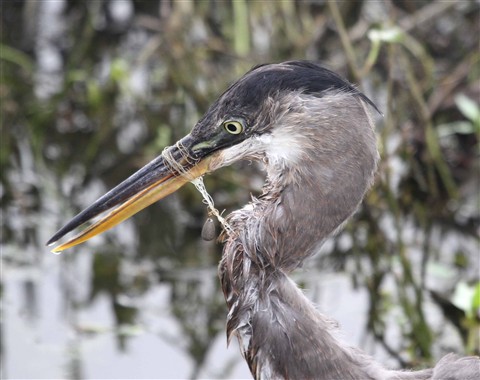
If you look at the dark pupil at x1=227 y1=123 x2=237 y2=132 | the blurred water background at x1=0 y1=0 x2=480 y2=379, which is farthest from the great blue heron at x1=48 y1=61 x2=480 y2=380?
the blurred water background at x1=0 y1=0 x2=480 y2=379

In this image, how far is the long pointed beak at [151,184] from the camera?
9.21ft

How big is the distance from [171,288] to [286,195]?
7.53 ft

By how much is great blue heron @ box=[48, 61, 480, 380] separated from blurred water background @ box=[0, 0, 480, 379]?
1.10 meters

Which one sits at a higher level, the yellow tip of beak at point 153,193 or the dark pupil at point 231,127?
the dark pupil at point 231,127

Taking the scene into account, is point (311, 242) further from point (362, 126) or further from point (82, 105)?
point (82, 105)

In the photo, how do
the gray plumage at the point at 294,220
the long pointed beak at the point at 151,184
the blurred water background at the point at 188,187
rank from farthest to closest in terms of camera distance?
the blurred water background at the point at 188,187 < the long pointed beak at the point at 151,184 < the gray plumage at the point at 294,220

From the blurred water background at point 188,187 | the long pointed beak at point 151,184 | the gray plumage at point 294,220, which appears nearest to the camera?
the gray plumage at point 294,220

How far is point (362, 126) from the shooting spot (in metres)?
2.65

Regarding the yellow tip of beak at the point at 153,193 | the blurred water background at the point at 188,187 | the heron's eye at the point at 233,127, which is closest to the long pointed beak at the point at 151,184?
the yellow tip of beak at the point at 153,193

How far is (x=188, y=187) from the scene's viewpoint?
17.4 ft

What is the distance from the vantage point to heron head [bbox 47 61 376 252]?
2656 millimetres

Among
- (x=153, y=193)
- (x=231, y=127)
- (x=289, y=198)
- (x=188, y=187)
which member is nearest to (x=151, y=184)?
(x=153, y=193)

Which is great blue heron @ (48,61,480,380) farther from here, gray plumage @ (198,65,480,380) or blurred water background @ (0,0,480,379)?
blurred water background @ (0,0,480,379)

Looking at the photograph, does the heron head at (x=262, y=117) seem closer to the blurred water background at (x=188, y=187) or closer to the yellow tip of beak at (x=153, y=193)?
the yellow tip of beak at (x=153, y=193)
